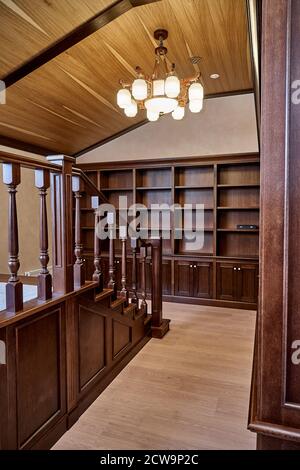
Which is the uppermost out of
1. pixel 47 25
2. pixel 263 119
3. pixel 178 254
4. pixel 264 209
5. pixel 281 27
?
pixel 47 25

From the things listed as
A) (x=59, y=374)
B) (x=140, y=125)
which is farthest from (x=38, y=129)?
(x=59, y=374)

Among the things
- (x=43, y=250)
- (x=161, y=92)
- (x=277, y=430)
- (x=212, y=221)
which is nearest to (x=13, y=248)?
(x=43, y=250)

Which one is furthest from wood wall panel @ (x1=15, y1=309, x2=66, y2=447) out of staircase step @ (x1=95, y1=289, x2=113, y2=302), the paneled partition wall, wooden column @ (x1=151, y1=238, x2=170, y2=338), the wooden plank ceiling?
the wooden plank ceiling

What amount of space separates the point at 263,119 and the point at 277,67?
0.55ft

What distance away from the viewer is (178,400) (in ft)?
7.54

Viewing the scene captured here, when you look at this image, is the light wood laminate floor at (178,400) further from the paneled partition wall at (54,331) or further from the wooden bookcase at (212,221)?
the wooden bookcase at (212,221)

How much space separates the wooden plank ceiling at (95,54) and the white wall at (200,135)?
0.93 feet

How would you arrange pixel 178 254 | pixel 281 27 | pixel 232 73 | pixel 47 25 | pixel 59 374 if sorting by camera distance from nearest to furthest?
pixel 281 27 < pixel 59 374 < pixel 47 25 < pixel 232 73 < pixel 178 254

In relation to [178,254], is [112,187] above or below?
above

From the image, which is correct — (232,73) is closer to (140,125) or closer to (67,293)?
(140,125)

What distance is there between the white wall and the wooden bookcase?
0.46 feet

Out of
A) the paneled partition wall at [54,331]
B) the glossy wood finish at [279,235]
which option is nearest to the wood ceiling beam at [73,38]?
the paneled partition wall at [54,331]

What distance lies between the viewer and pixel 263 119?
104 cm
